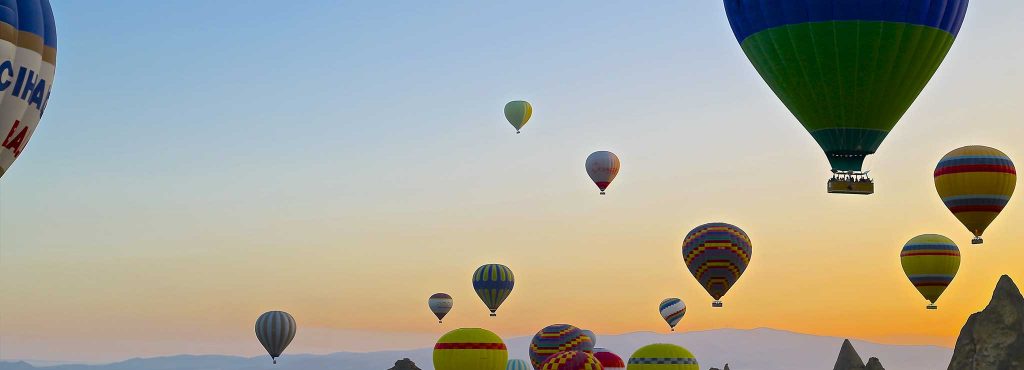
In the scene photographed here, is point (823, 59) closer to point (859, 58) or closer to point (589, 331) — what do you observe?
point (859, 58)

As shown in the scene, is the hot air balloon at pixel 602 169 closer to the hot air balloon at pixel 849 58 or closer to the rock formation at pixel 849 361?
the hot air balloon at pixel 849 58

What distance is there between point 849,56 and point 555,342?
3849 cm

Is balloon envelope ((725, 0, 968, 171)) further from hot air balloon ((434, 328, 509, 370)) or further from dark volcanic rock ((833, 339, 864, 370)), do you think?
dark volcanic rock ((833, 339, 864, 370))

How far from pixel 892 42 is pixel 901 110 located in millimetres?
Result: 3234

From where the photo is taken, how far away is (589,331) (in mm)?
110062

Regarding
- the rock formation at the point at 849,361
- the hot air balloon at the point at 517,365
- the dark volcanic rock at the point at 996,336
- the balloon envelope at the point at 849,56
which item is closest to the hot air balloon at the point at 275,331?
the hot air balloon at the point at 517,365

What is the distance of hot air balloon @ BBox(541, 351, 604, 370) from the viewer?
6544 centimetres

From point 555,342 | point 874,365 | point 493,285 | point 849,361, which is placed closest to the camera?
point 555,342

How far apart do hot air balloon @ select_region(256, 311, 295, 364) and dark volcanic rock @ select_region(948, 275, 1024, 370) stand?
264 feet

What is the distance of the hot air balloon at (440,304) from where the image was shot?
370ft

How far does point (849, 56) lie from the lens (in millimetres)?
45969

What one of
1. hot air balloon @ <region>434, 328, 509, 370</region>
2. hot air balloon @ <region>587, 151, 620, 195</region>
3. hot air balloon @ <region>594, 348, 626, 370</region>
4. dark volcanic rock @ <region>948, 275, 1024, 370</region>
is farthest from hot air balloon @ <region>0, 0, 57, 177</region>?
dark volcanic rock @ <region>948, 275, 1024, 370</region>

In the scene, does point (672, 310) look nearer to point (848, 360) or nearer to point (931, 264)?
point (931, 264)

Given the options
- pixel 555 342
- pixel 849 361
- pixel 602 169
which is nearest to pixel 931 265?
pixel 602 169
